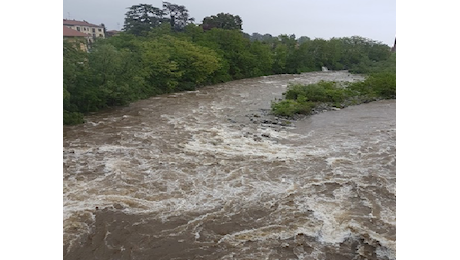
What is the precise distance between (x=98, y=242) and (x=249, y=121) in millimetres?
8106

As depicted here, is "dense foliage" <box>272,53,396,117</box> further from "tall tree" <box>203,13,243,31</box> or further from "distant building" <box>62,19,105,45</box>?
"distant building" <box>62,19,105,45</box>

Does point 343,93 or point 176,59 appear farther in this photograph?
point 176,59

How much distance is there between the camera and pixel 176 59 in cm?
1959

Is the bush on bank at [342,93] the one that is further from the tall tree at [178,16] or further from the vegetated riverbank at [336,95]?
the tall tree at [178,16]

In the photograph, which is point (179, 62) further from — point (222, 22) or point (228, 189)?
point (222, 22)

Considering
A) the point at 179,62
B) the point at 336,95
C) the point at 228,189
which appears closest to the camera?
the point at 228,189

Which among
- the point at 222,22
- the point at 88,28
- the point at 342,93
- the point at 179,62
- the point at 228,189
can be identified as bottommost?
the point at 228,189

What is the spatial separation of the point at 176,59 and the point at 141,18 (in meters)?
15.8

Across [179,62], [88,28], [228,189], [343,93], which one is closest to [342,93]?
[343,93]

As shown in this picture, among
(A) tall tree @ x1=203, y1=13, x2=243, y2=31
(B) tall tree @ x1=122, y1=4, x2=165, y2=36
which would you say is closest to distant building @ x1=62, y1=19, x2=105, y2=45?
(B) tall tree @ x1=122, y1=4, x2=165, y2=36

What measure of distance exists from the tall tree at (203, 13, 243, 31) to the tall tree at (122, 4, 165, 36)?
15.7 ft
